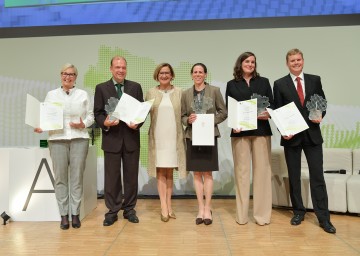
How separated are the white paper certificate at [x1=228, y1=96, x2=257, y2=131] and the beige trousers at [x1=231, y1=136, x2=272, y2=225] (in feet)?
0.68

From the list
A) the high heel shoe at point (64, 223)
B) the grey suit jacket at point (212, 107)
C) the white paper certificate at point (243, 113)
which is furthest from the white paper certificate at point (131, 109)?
the high heel shoe at point (64, 223)

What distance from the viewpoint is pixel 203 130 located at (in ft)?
11.0

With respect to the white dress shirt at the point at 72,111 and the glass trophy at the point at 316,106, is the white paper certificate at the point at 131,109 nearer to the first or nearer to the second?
the white dress shirt at the point at 72,111

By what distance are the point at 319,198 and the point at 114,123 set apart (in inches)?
84.9

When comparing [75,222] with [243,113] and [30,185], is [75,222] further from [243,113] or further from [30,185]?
[243,113]

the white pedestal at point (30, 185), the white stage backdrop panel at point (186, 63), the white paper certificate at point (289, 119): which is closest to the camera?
the white paper certificate at point (289, 119)

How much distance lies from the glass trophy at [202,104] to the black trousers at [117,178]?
2.60ft

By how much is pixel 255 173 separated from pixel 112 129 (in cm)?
155

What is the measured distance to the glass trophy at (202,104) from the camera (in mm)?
3396

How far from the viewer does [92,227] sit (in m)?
3.49

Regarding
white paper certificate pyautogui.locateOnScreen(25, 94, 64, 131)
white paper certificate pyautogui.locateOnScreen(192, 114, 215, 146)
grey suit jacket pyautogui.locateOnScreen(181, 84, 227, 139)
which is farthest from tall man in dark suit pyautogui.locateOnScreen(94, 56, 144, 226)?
white paper certificate pyautogui.locateOnScreen(192, 114, 215, 146)

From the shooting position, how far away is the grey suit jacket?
351 centimetres

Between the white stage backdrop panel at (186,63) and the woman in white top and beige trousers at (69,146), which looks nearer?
the woman in white top and beige trousers at (69,146)

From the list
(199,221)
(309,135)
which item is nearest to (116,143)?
(199,221)
